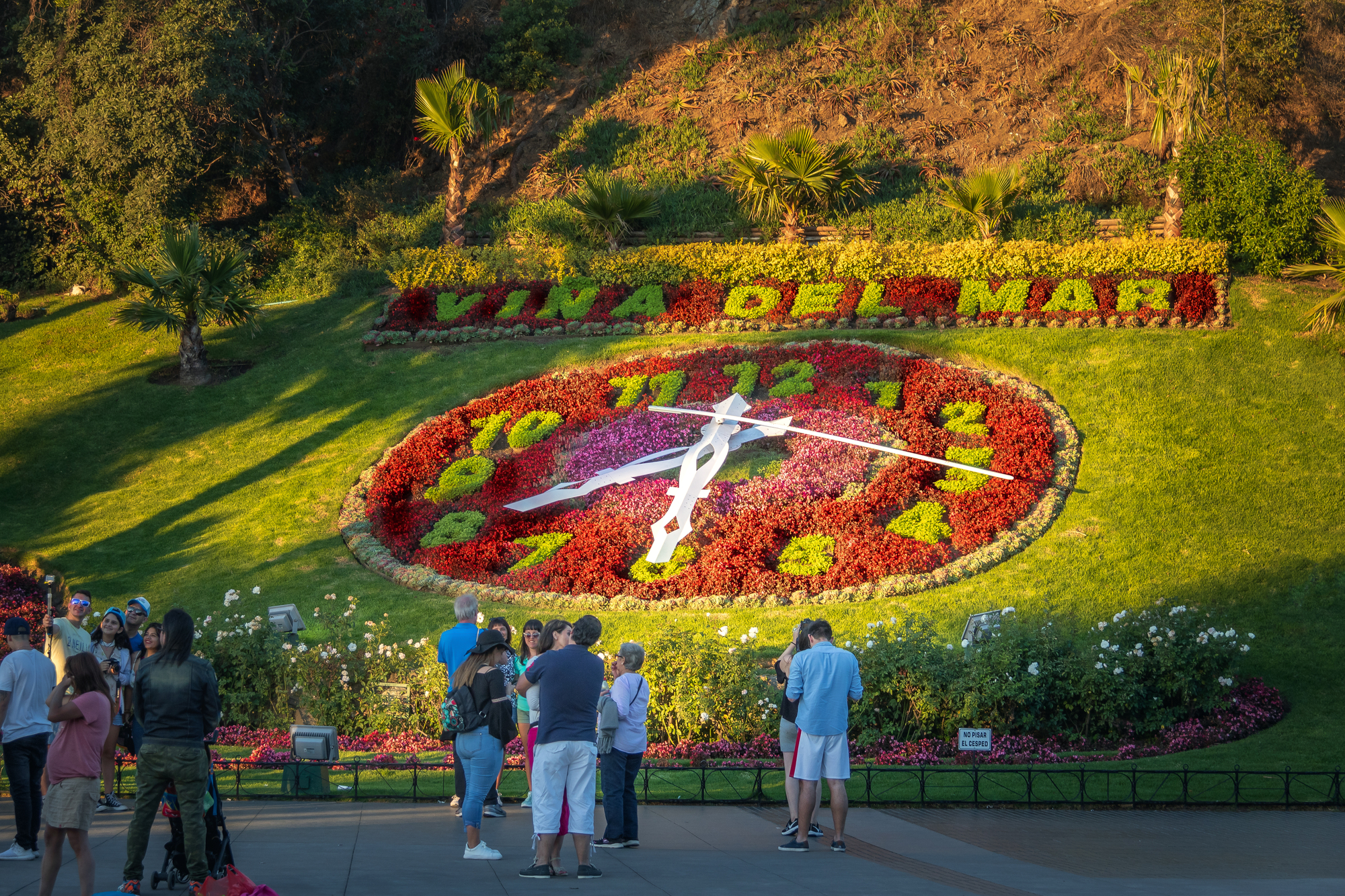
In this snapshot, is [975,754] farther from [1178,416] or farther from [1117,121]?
[1117,121]

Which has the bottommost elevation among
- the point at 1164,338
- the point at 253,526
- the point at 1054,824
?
the point at 1054,824

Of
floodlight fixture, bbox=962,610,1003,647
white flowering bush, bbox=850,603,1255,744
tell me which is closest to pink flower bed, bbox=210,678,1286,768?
white flowering bush, bbox=850,603,1255,744

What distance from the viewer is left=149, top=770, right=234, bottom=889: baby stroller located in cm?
625

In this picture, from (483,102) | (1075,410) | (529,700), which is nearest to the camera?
(529,700)

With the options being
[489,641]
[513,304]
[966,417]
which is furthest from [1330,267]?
[489,641]

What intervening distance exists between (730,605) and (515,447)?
18.8 feet

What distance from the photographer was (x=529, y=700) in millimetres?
7910

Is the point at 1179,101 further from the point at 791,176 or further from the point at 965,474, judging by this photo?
the point at 965,474

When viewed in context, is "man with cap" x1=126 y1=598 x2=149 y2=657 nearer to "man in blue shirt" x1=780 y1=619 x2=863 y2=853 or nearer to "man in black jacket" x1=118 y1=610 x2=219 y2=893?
"man in black jacket" x1=118 y1=610 x2=219 y2=893

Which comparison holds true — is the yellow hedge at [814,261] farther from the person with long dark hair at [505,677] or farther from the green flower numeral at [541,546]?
the person with long dark hair at [505,677]

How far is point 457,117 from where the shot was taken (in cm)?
2497

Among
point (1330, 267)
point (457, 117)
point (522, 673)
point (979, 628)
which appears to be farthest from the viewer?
point (457, 117)

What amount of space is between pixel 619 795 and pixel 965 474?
380 inches

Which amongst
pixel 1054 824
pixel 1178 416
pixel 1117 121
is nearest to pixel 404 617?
pixel 1054 824
